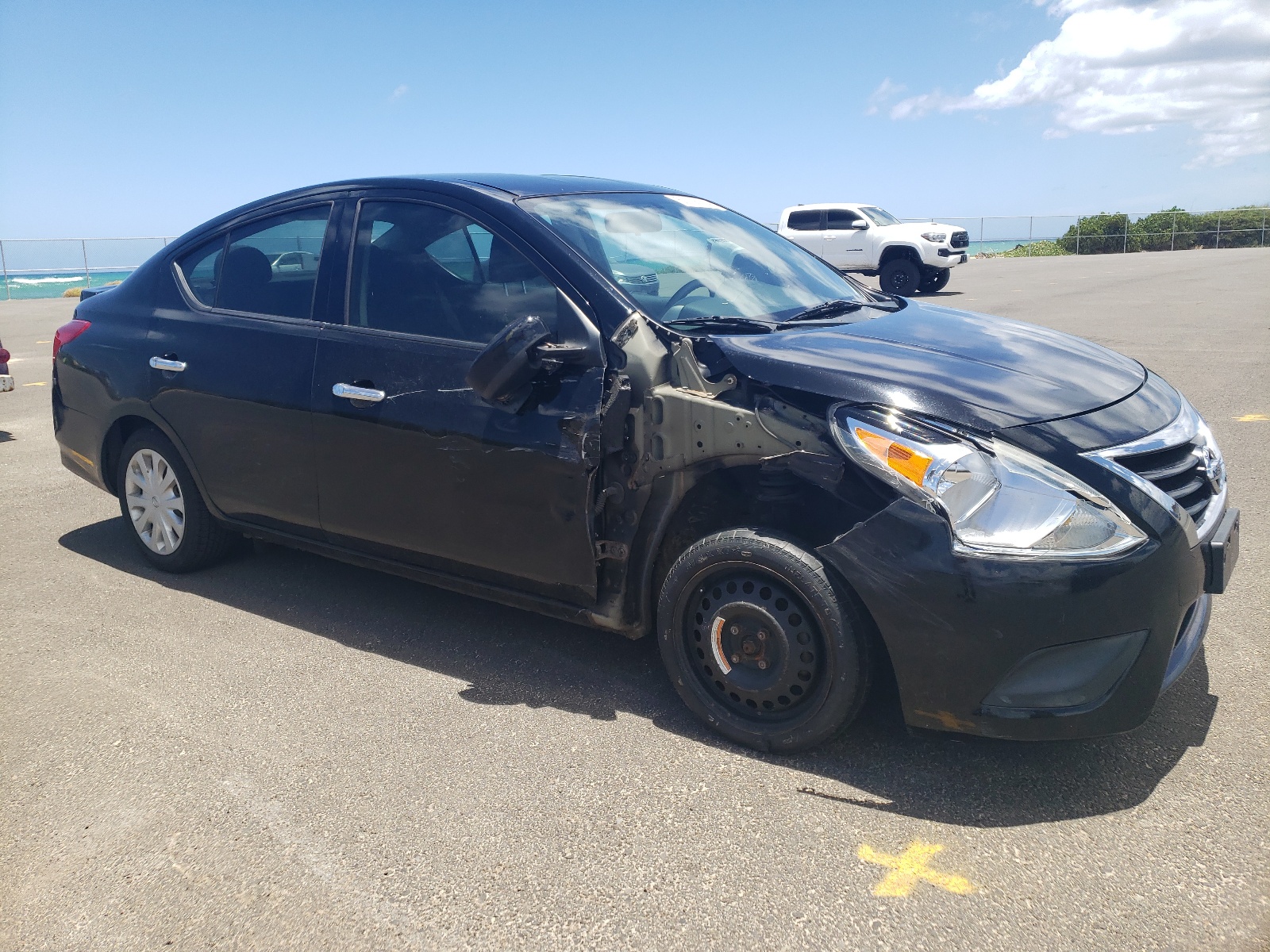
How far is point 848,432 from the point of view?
288cm

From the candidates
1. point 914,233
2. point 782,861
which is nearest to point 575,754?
point 782,861

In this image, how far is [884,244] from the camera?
22578 mm

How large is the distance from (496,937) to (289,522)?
2362 millimetres

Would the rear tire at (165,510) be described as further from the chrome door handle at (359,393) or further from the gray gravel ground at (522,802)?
the chrome door handle at (359,393)

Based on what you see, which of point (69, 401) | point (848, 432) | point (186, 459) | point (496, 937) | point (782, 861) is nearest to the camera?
point (496, 937)

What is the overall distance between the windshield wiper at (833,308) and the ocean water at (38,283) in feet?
95.4

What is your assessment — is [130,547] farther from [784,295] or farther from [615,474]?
[784,295]

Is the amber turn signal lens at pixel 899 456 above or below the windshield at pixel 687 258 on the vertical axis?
below

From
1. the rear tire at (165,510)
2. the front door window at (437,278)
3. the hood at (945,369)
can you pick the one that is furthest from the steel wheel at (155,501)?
the hood at (945,369)

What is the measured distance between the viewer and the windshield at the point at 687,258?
140 inches

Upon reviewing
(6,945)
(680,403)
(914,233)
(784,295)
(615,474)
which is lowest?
(6,945)

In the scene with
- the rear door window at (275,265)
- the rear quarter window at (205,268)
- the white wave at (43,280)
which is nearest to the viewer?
the rear door window at (275,265)

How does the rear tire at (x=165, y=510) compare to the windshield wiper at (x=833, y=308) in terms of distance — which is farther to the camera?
the rear tire at (x=165, y=510)

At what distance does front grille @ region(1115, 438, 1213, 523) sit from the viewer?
2857mm
